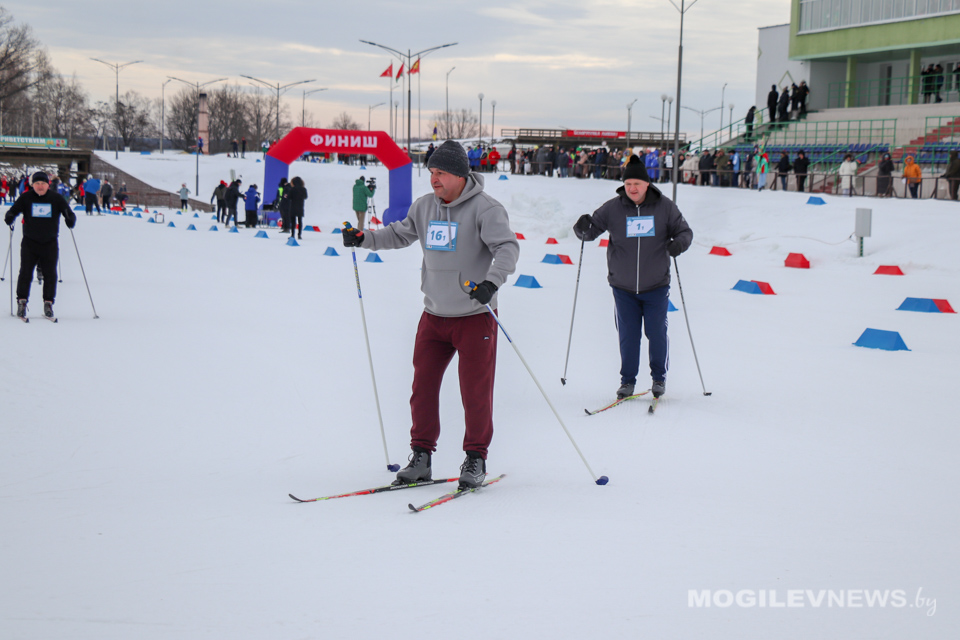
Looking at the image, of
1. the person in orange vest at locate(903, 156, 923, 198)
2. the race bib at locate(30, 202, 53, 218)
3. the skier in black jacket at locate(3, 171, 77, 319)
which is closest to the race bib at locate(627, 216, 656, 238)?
the skier in black jacket at locate(3, 171, 77, 319)

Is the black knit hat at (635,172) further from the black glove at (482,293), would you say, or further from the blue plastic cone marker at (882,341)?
the blue plastic cone marker at (882,341)

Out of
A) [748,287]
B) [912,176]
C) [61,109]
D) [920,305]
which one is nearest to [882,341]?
[920,305]

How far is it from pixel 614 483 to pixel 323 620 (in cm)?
214

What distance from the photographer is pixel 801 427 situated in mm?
5902

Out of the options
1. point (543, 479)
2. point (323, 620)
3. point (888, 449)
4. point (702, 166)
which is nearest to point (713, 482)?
point (543, 479)

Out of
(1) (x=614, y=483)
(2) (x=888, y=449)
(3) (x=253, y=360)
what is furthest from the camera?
(3) (x=253, y=360)

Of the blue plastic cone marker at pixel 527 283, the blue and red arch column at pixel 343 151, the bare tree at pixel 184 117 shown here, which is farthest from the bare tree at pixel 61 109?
the blue plastic cone marker at pixel 527 283

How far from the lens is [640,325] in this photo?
662cm

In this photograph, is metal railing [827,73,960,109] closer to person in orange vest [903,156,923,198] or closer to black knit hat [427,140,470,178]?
person in orange vest [903,156,923,198]

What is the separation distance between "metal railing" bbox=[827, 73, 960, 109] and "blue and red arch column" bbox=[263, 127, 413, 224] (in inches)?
753

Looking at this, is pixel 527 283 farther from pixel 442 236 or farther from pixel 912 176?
pixel 912 176

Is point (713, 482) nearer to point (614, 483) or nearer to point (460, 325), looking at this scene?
point (614, 483)

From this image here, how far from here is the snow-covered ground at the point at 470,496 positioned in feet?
10.1

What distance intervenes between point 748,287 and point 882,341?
5004mm
